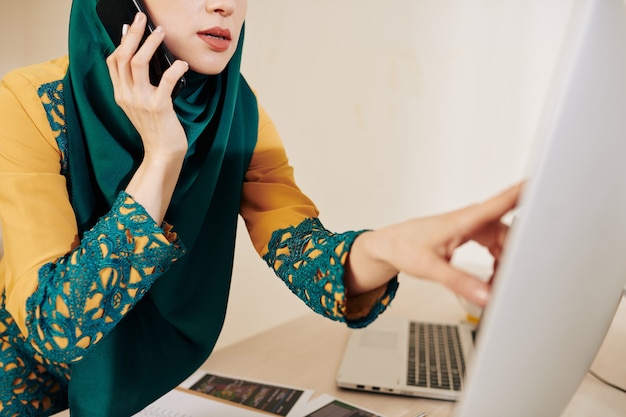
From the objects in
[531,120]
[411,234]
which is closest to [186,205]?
[411,234]

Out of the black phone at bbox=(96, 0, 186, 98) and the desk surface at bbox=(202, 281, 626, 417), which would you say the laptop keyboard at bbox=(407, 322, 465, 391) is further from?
the black phone at bbox=(96, 0, 186, 98)

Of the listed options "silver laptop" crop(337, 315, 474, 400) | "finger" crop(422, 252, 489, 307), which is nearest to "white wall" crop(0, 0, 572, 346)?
"silver laptop" crop(337, 315, 474, 400)

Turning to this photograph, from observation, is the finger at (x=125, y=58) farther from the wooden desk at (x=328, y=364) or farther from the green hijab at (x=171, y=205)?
the wooden desk at (x=328, y=364)

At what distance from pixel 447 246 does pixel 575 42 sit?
23cm

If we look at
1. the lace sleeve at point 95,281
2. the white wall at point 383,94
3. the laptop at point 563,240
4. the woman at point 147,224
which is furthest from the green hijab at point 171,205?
the laptop at point 563,240

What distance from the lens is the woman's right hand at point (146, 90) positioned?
71 cm

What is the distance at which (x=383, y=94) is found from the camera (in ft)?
4.64

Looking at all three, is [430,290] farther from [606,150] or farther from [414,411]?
[606,150]

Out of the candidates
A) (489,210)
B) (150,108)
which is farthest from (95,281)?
(489,210)

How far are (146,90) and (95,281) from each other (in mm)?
230

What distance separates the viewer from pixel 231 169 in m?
0.90

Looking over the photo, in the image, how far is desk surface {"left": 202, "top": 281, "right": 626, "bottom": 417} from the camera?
0.90 m

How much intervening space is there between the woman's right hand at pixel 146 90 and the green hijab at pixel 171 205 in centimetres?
6

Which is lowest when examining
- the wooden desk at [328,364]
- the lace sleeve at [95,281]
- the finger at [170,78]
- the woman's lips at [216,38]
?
the wooden desk at [328,364]
